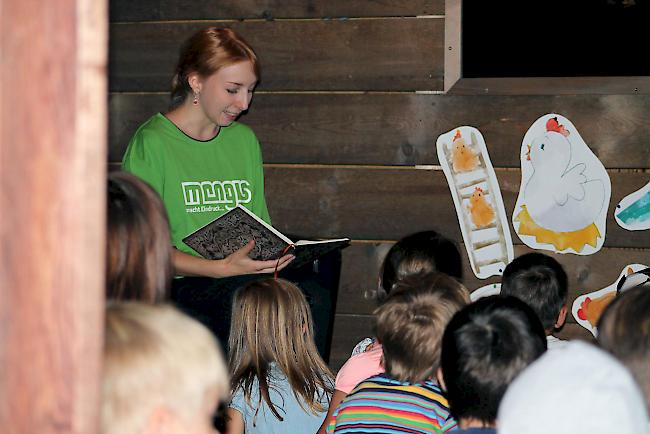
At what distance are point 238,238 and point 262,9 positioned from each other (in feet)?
4.24

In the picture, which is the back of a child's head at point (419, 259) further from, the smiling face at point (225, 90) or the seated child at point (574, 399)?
the seated child at point (574, 399)

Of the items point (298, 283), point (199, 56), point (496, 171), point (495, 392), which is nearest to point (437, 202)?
point (496, 171)

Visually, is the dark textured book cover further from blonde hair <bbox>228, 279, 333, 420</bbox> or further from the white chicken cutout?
the white chicken cutout

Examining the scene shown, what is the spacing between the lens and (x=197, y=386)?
4.00 feet

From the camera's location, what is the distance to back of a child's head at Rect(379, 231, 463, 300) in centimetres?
290

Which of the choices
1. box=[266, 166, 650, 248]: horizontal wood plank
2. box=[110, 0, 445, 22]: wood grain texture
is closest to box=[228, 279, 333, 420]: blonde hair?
box=[266, 166, 650, 248]: horizontal wood plank

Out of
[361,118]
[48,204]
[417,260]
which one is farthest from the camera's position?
[361,118]

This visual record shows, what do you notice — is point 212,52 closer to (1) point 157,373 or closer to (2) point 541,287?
(2) point 541,287

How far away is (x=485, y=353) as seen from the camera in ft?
5.60

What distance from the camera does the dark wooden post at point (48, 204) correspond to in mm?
999

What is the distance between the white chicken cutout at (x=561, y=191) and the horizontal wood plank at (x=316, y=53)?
17.6 inches

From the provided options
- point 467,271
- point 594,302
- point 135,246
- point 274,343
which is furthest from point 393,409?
point 594,302

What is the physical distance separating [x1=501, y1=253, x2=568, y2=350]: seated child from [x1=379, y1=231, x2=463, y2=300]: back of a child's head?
0.59 ft

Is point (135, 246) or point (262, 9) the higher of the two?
point (262, 9)
